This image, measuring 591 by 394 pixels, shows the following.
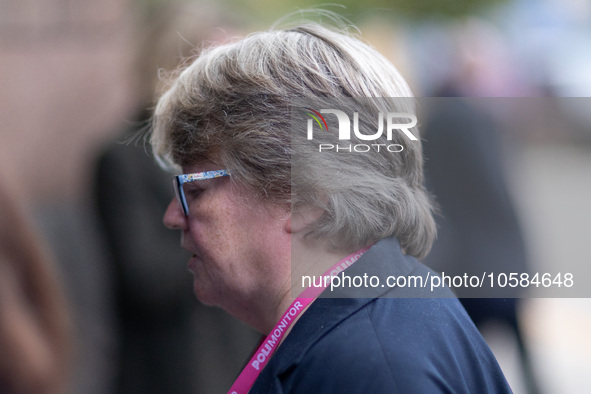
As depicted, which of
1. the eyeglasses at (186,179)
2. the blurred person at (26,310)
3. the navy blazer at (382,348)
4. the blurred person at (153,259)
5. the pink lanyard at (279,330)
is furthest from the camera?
the blurred person at (153,259)

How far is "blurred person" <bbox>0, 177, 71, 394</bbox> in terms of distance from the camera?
1.56 meters

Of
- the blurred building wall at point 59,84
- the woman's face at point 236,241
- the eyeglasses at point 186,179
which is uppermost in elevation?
the blurred building wall at point 59,84

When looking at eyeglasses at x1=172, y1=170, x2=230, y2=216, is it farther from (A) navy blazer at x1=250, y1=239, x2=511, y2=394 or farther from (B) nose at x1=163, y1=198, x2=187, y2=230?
(A) navy blazer at x1=250, y1=239, x2=511, y2=394

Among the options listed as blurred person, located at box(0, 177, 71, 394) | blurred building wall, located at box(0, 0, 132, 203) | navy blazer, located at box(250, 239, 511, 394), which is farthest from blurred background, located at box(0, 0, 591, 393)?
navy blazer, located at box(250, 239, 511, 394)

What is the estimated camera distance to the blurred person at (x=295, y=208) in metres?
1.17

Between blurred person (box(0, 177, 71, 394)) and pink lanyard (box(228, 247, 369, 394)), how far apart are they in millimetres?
723

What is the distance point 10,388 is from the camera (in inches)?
62.7

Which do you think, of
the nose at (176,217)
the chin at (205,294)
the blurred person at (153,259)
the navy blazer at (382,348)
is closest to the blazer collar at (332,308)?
the navy blazer at (382,348)

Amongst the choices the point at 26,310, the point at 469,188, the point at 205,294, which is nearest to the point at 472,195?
the point at 469,188

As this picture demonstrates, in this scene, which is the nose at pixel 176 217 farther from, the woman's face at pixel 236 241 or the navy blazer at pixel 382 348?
the navy blazer at pixel 382 348

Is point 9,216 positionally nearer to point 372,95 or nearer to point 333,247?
point 333,247

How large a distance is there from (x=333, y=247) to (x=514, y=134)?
5.58 ft

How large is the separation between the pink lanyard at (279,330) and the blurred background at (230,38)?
2.62 feet

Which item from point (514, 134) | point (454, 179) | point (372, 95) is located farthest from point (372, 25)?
point (372, 95)
